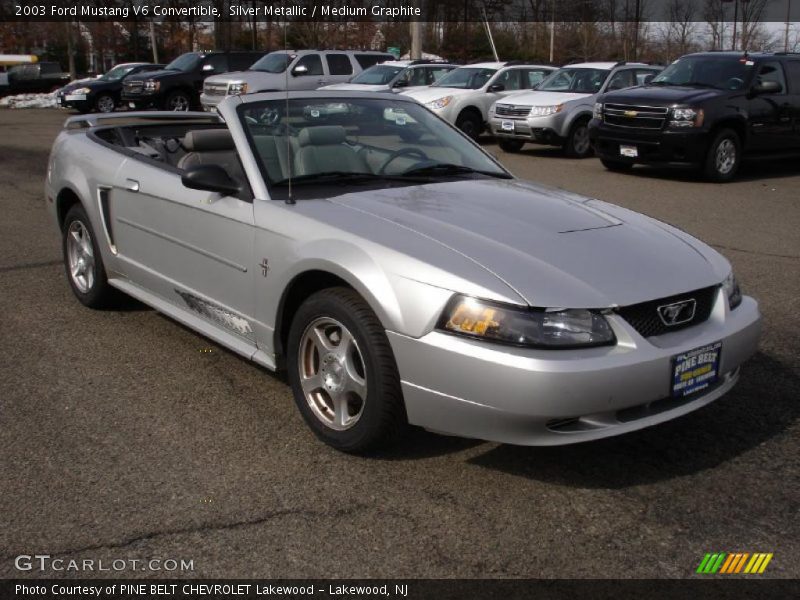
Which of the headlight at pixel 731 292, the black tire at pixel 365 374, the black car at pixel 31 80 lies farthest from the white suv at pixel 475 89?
the black car at pixel 31 80

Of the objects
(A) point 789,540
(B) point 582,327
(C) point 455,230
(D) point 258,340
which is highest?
(C) point 455,230

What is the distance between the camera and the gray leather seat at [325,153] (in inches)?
182

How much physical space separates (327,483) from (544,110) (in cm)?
1378

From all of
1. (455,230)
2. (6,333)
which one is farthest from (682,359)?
(6,333)

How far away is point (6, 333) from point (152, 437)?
2104 millimetres

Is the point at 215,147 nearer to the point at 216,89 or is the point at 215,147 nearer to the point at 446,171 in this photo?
the point at 446,171

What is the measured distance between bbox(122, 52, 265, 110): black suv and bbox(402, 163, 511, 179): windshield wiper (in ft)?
72.6

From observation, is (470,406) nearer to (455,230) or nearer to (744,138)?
(455,230)

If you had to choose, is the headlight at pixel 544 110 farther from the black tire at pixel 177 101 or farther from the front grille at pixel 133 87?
the front grille at pixel 133 87

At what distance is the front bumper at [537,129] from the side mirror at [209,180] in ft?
41.9

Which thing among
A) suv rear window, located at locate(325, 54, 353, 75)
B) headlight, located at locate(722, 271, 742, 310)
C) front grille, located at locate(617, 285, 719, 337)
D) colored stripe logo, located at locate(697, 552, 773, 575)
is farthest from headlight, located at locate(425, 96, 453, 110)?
colored stripe logo, located at locate(697, 552, 773, 575)

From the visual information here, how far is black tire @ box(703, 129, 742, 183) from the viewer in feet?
43.0

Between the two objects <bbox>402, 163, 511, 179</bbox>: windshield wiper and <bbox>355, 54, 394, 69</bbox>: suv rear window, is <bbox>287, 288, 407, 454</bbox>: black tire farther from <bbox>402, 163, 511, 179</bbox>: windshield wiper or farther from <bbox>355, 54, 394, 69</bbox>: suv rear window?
<bbox>355, 54, 394, 69</bbox>: suv rear window

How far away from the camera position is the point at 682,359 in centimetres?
356
